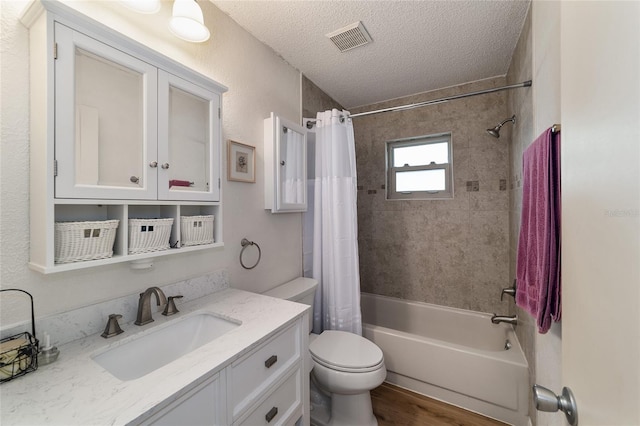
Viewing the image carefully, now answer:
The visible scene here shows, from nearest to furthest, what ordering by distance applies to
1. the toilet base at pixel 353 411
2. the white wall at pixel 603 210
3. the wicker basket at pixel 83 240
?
the white wall at pixel 603 210 → the wicker basket at pixel 83 240 → the toilet base at pixel 353 411

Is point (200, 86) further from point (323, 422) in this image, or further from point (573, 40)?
point (323, 422)

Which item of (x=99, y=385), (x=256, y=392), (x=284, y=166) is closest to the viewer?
(x=99, y=385)

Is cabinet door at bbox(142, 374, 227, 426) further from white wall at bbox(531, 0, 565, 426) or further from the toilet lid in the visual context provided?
white wall at bbox(531, 0, 565, 426)

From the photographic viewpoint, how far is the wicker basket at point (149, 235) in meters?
0.95

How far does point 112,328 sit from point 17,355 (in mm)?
244

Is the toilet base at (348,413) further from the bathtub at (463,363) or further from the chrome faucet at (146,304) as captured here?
the chrome faucet at (146,304)

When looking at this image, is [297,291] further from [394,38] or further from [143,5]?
[394,38]

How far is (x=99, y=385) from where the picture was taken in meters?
0.67

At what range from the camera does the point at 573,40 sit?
0.47 meters

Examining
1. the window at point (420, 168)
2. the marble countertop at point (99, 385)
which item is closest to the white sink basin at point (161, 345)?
the marble countertop at point (99, 385)

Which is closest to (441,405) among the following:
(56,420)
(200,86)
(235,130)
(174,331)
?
(174,331)

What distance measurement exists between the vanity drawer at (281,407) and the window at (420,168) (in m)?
1.99

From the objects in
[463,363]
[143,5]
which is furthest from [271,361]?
[143,5]

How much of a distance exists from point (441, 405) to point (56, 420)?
2.04 metres
